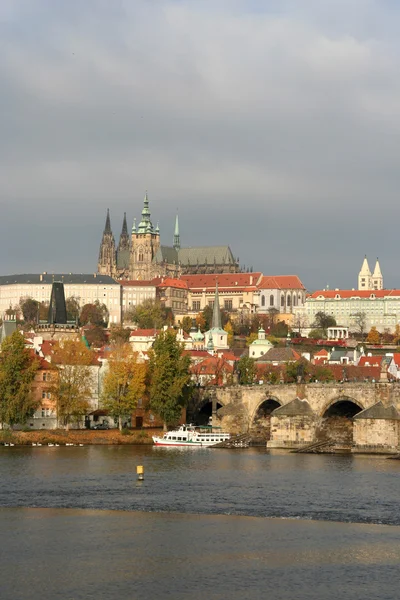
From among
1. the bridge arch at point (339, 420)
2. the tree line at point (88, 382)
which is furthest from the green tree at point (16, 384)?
the bridge arch at point (339, 420)

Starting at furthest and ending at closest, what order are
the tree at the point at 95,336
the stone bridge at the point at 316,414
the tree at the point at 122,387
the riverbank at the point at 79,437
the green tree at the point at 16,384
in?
1. the tree at the point at 95,336
2. the tree at the point at 122,387
3. the green tree at the point at 16,384
4. the riverbank at the point at 79,437
5. the stone bridge at the point at 316,414

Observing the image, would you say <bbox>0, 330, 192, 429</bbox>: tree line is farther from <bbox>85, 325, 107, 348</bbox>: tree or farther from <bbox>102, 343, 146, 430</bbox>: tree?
<bbox>85, 325, 107, 348</bbox>: tree

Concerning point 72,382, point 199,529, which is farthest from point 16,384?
point 199,529

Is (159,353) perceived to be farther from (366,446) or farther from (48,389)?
(366,446)

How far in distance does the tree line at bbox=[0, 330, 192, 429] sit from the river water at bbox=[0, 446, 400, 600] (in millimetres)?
11587

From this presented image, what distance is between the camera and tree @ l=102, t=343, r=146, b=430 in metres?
87.2

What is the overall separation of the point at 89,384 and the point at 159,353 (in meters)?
5.60

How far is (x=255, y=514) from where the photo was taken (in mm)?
52156

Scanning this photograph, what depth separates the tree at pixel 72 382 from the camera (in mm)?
85688

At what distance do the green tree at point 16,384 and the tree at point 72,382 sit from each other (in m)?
2.02

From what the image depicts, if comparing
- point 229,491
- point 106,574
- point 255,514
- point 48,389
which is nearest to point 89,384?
point 48,389

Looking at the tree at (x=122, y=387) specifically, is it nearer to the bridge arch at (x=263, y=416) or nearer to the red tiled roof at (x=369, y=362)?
the bridge arch at (x=263, y=416)

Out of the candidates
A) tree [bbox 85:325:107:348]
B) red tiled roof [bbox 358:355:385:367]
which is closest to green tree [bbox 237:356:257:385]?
red tiled roof [bbox 358:355:385:367]

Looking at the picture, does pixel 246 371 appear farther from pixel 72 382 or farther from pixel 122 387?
pixel 72 382
